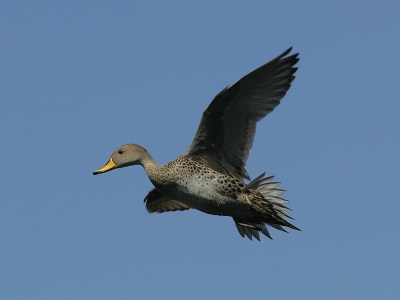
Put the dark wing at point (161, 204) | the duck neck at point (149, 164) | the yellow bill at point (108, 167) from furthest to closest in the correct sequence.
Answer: the dark wing at point (161, 204) < the yellow bill at point (108, 167) < the duck neck at point (149, 164)

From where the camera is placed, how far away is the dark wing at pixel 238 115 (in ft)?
24.9

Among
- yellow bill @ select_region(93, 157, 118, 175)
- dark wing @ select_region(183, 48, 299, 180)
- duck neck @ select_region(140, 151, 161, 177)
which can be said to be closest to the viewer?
dark wing @ select_region(183, 48, 299, 180)

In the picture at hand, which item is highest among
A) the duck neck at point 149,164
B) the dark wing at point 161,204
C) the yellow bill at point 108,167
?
the yellow bill at point 108,167

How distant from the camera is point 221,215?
310 inches

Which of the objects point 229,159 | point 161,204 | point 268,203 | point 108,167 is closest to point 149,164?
point 108,167

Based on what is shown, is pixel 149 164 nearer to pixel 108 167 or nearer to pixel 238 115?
pixel 108 167

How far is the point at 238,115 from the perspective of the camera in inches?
306

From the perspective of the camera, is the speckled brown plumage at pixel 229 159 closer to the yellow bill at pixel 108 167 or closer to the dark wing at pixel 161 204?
the yellow bill at pixel 108 167

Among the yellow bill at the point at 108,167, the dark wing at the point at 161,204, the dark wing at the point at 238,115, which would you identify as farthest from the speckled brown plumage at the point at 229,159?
the dark wing at the point at 161,204

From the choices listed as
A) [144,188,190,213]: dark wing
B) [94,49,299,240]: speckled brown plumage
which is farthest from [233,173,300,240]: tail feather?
[144,188,190,213]: dark wing

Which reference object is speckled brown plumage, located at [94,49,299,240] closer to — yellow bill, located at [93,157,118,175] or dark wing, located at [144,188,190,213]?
yellow bill, located at [93,157,118,175]

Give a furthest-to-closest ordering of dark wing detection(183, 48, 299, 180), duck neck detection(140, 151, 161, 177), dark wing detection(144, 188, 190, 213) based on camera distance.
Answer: dark wing detection(144, 188, 190, 213)
duck neck detection(140, 151, 161, 177)
dark wing detection(183, 48, 299, 180)

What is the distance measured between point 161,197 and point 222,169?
1.60 metres

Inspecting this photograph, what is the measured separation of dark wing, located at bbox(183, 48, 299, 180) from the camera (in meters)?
7.59
